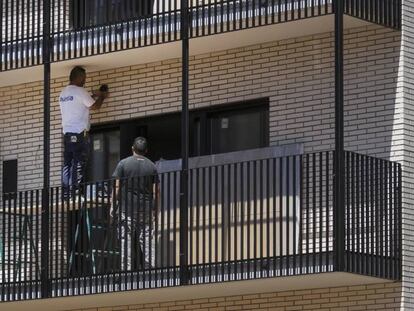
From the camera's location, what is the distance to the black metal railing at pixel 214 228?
27.7 m

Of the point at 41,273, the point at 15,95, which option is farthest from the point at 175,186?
the point at 15,95

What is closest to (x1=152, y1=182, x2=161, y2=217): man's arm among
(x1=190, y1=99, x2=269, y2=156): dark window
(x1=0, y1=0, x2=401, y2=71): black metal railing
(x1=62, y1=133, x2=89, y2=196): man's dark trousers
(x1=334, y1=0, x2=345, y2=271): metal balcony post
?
(x1=190, y1=99, x2=269, y2=156): dark window

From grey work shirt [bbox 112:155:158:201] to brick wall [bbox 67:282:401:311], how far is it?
192 centimetres

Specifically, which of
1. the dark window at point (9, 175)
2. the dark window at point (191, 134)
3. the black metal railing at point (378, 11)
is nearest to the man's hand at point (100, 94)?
the dark window at point (191, 134)

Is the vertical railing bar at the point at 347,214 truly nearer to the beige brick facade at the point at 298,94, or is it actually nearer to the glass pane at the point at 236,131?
the beige brick facade at the point at 298,94

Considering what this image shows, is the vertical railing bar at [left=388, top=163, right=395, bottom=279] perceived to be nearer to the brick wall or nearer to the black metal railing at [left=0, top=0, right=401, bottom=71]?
the brick wall

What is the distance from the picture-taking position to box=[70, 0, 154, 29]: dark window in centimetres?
3116

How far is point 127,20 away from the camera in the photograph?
3077cm

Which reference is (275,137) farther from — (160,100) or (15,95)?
(15,95)

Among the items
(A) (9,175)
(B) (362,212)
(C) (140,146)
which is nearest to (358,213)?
(B) (362,212)

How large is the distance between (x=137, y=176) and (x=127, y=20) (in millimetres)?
2600

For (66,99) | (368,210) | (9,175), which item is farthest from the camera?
(9,175)

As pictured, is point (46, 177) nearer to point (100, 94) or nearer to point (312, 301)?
point (100, 94)

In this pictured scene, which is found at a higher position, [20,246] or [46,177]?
[46,177]
